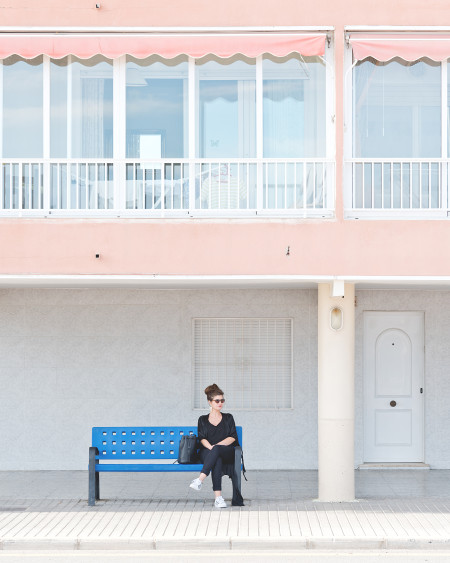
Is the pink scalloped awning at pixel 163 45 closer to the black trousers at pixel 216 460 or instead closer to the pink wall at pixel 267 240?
the pink wall at pixel 267 240

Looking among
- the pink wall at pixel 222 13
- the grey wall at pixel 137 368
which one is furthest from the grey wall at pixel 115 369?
the pink wall at pixel 222 13

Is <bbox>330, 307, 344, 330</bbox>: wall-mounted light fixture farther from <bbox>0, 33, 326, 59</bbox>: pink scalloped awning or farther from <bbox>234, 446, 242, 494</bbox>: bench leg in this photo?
<bbox>0, 33, 326, 59</bbox>: pink scalloped awning

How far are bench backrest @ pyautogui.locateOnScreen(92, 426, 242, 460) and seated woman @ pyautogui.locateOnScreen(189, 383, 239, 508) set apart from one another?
31cm

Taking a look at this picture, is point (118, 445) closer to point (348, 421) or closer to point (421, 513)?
point (348, 421)

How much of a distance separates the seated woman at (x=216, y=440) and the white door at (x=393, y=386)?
3742mm

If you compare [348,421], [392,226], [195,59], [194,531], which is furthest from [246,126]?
[194,531]

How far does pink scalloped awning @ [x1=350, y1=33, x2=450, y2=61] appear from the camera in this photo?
12.1 m

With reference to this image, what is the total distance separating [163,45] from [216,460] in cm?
518

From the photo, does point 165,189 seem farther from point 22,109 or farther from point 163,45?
point 22,109

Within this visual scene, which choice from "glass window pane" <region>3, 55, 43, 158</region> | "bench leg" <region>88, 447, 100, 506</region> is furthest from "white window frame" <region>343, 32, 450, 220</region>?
"bench leg" <region>88, 447, 100, 506</region>

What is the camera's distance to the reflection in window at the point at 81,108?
42.2 feet

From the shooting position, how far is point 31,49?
12328mm

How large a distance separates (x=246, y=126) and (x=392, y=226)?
2414mm

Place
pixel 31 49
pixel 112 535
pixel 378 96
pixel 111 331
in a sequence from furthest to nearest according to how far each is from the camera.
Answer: pixel 111 331, pixel 378 96, pixel 31 49, pixel 112 535
